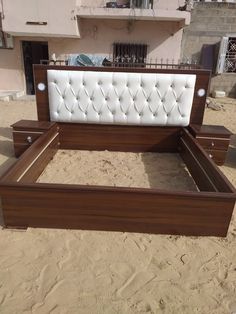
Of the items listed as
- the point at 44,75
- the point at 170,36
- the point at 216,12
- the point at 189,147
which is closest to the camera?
the point at 189,147

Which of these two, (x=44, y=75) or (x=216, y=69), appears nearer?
(x=44, y=75)

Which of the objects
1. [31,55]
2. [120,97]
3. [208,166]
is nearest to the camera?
[208,166]

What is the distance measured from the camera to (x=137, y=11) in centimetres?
724

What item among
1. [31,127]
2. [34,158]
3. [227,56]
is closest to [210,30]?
[227,56]

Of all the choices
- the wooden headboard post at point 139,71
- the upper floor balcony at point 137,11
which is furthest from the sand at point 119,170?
the upper floor balcony at point 137,11

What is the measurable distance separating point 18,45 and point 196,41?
5338 mm

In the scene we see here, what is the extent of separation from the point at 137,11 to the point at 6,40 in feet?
12.1

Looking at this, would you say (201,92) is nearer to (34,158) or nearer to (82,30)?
(34,158)

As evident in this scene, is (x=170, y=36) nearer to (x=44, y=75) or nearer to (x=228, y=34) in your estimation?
(x=228, y=34)

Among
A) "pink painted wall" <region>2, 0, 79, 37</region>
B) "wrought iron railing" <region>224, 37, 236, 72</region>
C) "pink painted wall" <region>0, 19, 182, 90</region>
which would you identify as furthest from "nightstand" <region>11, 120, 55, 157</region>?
"wrought iron railing" <region>224, 37, 236, 72</region>

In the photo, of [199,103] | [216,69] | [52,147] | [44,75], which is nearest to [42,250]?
[52,147]

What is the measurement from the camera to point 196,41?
8.79 meters

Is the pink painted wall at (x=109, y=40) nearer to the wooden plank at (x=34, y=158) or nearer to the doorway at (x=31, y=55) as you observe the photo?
the doorway at (x=31, y=55)

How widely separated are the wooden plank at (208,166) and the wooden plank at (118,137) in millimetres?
274
